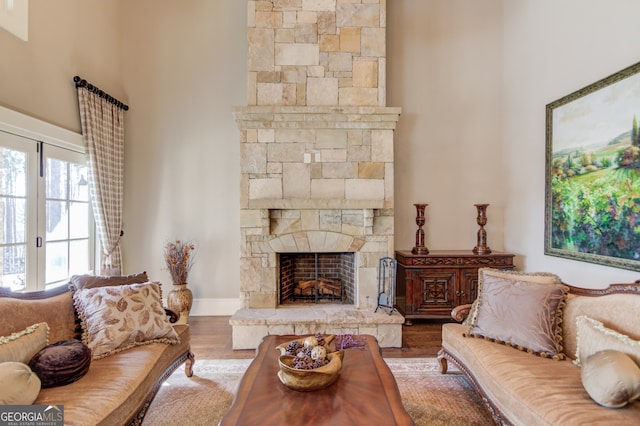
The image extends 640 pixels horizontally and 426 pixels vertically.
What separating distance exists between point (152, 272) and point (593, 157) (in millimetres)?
5154

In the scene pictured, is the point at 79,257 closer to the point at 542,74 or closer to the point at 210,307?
the point at 210,307

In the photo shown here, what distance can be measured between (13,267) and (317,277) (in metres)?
2.92

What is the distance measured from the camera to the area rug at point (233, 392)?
2184mm

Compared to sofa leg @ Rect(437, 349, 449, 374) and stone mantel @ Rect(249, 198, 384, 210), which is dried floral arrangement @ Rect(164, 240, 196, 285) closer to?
stone mantel @ Rect(249, 198, 384, 210)

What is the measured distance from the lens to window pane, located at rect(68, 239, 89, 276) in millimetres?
3439

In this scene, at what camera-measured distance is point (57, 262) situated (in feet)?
10.6

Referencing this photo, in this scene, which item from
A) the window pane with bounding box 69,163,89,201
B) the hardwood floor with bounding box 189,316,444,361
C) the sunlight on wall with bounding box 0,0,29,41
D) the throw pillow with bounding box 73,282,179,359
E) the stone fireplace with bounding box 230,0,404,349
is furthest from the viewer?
the stone fireplace with bounding box 230,0,404,349

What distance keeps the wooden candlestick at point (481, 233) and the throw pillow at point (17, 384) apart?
4.26 m

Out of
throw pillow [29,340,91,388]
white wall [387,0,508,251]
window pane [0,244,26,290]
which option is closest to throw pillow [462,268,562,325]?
white wall [387,0,508,251]

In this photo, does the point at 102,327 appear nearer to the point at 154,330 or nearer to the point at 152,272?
the point at 154,330

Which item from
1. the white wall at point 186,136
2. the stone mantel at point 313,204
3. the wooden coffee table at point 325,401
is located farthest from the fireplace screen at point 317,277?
the wooden coffee table at point 325,401

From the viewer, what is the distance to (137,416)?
1.82 meters

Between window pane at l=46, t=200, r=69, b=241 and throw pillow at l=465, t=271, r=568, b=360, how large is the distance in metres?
3.92

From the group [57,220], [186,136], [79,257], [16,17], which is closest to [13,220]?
[57,220]
